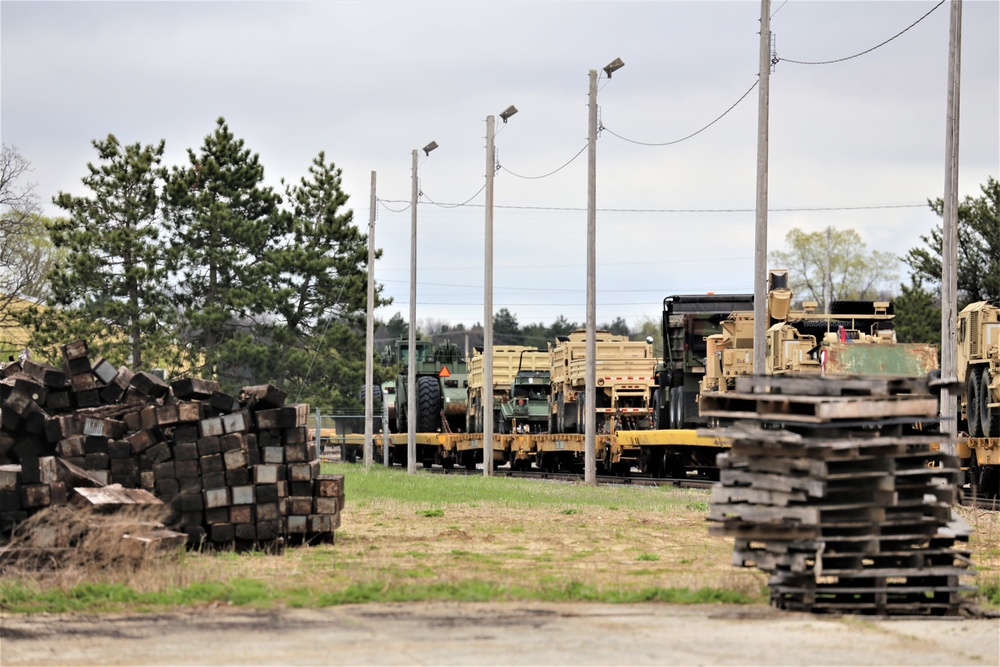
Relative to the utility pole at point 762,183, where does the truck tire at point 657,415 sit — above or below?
below

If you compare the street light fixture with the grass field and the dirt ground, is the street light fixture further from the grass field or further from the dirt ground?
the dirt ground

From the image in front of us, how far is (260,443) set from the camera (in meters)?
16.6

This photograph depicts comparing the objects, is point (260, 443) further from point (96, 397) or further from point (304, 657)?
point (304, 657)

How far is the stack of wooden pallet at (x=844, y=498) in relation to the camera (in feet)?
38.3

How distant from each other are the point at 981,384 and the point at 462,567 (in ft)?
52.2

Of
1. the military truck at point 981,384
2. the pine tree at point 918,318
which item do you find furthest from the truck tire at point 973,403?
the pine tree at point 918,318

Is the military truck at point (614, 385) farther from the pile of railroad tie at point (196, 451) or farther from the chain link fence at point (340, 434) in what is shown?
the pile of railroad tie at point (196, 451)

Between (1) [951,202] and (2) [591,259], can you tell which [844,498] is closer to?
(1) [951,202]

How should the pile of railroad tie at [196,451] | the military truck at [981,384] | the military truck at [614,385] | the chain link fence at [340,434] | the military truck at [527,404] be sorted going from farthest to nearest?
the chain link fence at [340,434] < the military truck at [527,404] < the military truck at [614,385] < the military truck at [981,384] < the pile of railroad tie at [196,451]

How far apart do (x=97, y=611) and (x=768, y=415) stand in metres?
5.33

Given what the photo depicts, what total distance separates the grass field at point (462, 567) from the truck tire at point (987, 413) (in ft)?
16.5

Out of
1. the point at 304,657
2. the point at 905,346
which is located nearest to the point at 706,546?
the point at 304,657

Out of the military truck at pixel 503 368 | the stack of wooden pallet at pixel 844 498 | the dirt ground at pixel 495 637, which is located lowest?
the dirt ground at pixel 495 637

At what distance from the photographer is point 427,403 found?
53469 mm
